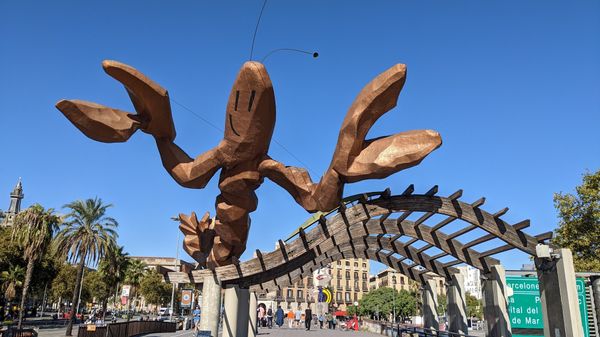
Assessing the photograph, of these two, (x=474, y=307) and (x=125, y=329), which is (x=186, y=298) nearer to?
(x=125, y=329)

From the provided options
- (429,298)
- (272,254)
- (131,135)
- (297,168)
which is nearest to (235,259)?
(272,254)

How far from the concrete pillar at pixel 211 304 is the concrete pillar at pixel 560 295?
6617 millimetres

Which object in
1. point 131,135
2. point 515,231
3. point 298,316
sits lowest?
point 298,316

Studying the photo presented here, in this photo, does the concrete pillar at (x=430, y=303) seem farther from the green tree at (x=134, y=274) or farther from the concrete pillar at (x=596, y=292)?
the green tree at (x=134, y=274)

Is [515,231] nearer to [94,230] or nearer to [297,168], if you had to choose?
[297,168]

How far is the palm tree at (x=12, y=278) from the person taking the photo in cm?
4034

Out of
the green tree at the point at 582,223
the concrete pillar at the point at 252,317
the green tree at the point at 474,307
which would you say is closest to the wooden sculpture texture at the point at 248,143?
the concrete pillar at the point at 252,317

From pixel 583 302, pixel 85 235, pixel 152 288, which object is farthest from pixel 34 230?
pixel 152 288

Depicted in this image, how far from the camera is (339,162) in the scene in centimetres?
919

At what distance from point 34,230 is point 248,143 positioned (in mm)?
27926

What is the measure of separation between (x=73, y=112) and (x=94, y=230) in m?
25.5

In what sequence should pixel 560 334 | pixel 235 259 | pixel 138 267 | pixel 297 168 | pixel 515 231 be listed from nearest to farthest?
pixel 560 334 < pixel 515 231 < pixel 297 168 < pixel 235 259 < pixel 138 267

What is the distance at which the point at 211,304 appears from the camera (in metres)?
10.4

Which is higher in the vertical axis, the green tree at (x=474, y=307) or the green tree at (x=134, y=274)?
the green tree at (x=134, y=274)
